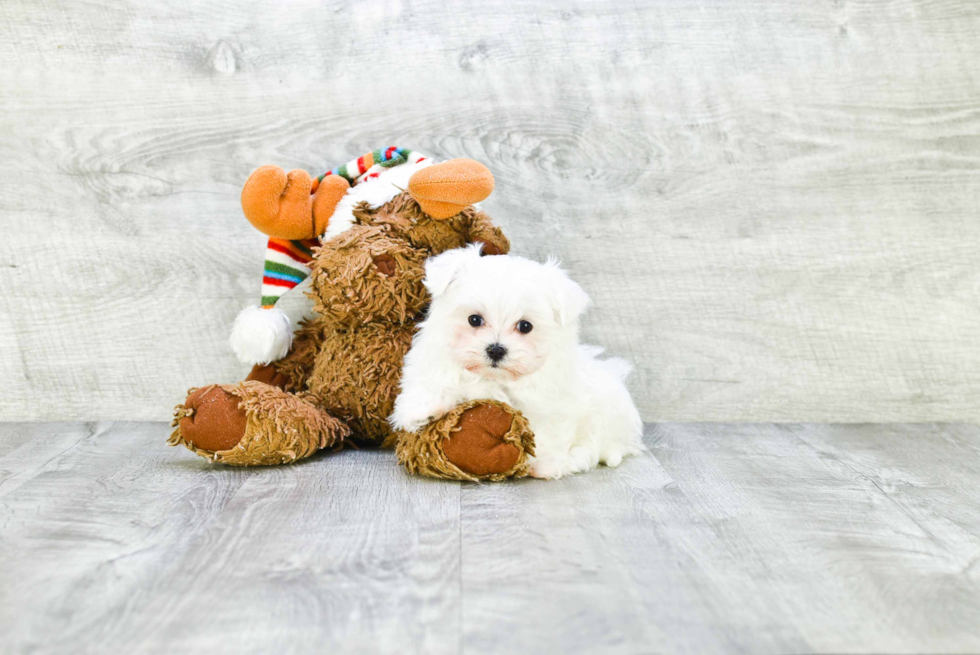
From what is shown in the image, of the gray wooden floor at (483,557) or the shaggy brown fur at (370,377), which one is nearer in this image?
the gray wooden floor at (483,557)

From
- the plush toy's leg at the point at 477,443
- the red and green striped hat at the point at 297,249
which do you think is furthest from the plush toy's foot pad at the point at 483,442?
the red and green striped hat at the point at 297,249

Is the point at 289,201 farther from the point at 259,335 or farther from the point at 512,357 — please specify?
the point at 512,357

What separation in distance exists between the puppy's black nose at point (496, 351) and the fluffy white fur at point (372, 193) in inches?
13.9

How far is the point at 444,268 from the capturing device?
3.90 ft

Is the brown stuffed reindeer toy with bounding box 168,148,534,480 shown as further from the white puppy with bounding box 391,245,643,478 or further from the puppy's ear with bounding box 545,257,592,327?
the puppy's ear with bounding box 545,257,592,327

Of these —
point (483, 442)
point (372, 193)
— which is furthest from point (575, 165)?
point (483, 442)

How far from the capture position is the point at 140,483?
1.19 m

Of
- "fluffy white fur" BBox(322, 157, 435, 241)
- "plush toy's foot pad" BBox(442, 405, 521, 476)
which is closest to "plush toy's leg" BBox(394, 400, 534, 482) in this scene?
"plush toy's foot pad" BBox(442, 405, 521, 476)

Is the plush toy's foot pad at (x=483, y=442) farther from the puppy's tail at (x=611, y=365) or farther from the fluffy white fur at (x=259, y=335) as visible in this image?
the fluffy white fur at (x=259, y=335)

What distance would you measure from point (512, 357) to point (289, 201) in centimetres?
48

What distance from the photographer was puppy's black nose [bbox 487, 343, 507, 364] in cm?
114

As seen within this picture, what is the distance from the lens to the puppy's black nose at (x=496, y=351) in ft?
3.75

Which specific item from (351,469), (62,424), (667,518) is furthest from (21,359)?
(667,518)

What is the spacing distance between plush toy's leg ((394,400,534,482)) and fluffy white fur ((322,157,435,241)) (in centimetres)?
39
